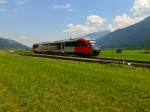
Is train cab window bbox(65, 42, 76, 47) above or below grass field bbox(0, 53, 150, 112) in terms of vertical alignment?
above

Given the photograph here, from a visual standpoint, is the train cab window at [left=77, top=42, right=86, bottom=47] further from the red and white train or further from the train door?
the train door

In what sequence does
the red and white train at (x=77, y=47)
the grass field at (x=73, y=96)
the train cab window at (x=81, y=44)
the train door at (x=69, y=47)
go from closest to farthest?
the grass field at (x=73, y=96), the red and white train at (x=77, y=47), the train cab window at (x=81, y=44), the train door at (x=69, y=47)

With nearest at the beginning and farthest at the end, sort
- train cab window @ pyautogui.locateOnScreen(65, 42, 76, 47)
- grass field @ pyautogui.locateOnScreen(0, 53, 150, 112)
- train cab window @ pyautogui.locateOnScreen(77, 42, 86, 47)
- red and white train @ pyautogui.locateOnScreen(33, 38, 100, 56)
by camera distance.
Result: grass field @ pyautogui.locateOnScreen(0, 53, 150, 112) → red and white train @ pyautogui.locateOnScreen(33, 38, 100, 56) → train cab window @ pyautogui.locateOnScreen(77, 42, 86, 47) → train cab window @ pyautogui.locateOnScreen(65, 42, 76, 47)

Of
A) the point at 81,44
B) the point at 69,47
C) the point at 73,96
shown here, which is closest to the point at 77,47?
the point at 81,44

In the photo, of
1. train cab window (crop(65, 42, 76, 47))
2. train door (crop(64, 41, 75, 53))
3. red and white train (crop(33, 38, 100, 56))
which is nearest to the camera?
red and white train (crop(33, 38, 100, 56))

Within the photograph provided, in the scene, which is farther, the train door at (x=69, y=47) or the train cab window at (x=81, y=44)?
the train door at (x=69, y=47)

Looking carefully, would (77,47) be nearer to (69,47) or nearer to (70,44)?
(70,44)

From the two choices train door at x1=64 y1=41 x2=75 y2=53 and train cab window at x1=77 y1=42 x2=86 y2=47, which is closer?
train cab window at x1=77 y1=42 x2=86 y2=47

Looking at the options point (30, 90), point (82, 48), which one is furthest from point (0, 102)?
point (82, 48)

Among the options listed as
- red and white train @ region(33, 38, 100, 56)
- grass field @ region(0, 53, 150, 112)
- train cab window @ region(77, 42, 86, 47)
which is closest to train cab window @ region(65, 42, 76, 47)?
red and white train @ region(33, 38, 100, 56)

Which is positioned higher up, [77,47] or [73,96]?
[77,47]

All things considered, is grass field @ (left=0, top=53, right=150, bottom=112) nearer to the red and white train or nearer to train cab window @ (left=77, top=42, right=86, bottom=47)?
the red and white train

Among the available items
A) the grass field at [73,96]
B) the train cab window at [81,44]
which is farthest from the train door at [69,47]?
the grass field at [73,96]

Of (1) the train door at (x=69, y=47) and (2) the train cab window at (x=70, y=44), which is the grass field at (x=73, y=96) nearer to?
(2) the train cab window at (x=70, y=44)
